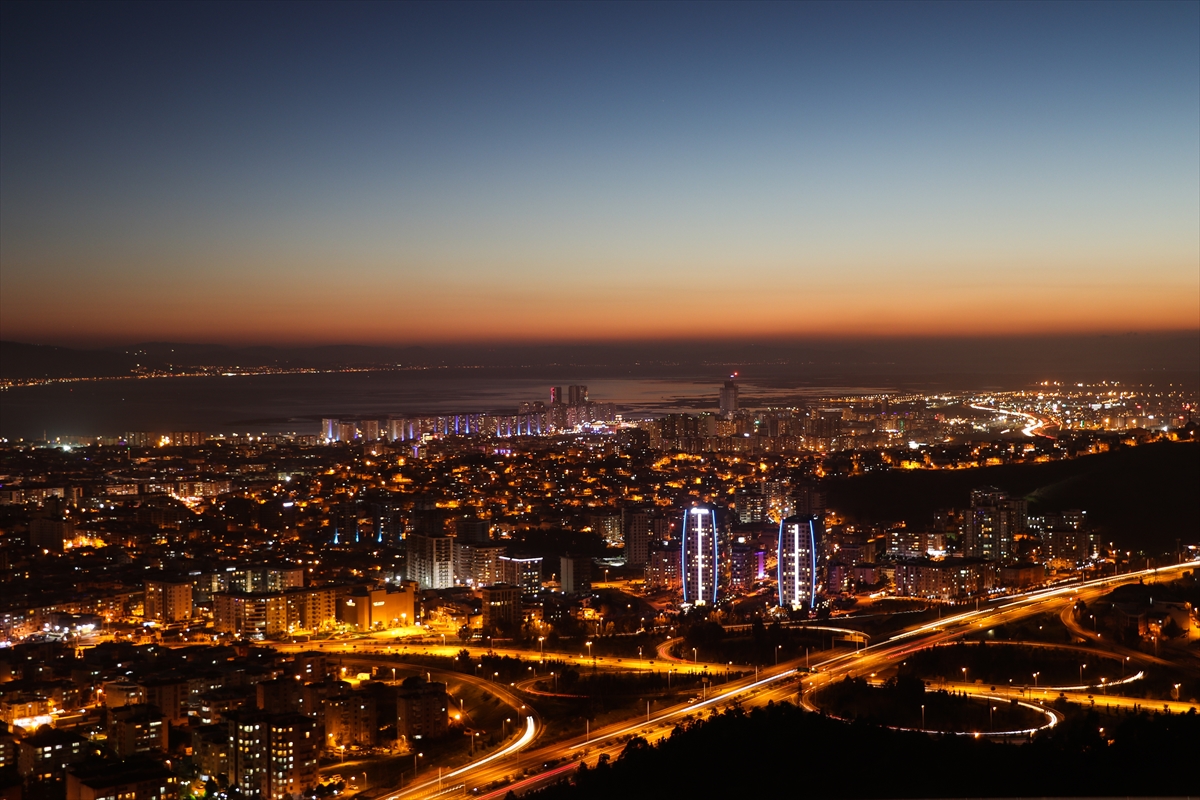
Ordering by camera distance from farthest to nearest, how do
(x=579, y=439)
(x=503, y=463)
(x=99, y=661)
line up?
(x=579, y=439) < (x=503, y=463) < (x=99, y=661)

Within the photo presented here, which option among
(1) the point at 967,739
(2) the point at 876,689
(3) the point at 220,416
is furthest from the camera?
(3) the point at 220,416

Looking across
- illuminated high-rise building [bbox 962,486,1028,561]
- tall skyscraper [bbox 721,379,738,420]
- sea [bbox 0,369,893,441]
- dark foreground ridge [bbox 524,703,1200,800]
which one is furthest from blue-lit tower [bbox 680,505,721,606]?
sea [bbox 0,369,893,441]

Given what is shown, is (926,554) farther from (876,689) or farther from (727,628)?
(876,689)

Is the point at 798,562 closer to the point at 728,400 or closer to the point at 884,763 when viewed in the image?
the point at 884,763

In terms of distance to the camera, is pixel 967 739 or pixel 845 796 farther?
pixel 967 739

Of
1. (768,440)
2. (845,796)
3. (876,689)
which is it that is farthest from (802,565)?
(768,440)

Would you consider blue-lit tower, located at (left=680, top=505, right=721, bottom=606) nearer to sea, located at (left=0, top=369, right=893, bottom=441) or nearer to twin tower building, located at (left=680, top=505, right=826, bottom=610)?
twin tower building, located at (left=680, top=505, right=826, bottom=610)

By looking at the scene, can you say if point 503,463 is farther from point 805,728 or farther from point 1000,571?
point 805,728
